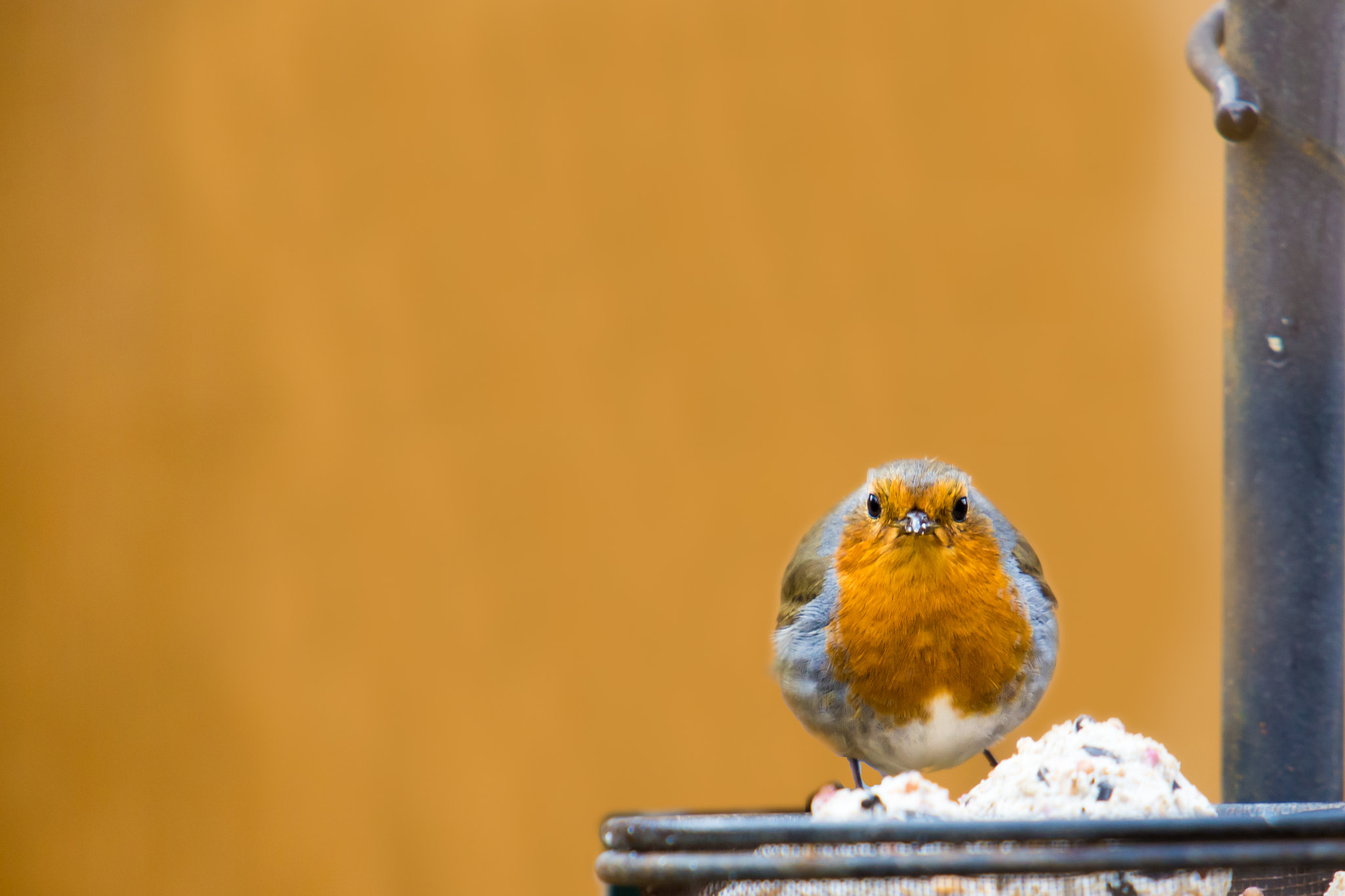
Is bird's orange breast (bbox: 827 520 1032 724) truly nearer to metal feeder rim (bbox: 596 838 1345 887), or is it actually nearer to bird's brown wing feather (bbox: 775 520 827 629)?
bird's brown wing feather (bbox: 775 520 827 629)

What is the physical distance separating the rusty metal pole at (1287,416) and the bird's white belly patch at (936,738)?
29 centimetres

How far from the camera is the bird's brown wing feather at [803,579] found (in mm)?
1767

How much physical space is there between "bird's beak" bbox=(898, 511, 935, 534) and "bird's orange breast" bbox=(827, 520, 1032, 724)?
0.04ft

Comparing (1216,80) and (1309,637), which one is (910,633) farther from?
(1216,80)

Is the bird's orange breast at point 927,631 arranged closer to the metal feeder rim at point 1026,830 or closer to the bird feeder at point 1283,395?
the bird feeder at point 1283,395

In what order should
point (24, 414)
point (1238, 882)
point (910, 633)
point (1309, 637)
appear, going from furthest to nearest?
1. point (24, 414)
2. point (910, 633)
3. point (1309, 637)
4. point (1238, 882)

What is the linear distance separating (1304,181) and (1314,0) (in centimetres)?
22

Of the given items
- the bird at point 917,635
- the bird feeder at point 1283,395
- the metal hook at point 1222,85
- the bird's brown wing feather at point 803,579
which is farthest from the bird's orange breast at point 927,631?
the metal hook at point 1222,85

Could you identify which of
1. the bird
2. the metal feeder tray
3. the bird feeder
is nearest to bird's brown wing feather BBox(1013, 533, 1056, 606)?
the bird

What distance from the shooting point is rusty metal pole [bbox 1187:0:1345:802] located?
1.44 metres

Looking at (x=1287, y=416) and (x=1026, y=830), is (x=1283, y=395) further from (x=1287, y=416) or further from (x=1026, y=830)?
(x=1026, y=830)

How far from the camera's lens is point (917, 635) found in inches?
62.1

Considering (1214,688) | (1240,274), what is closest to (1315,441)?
(1240,274)

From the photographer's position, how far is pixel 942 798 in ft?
3.41
